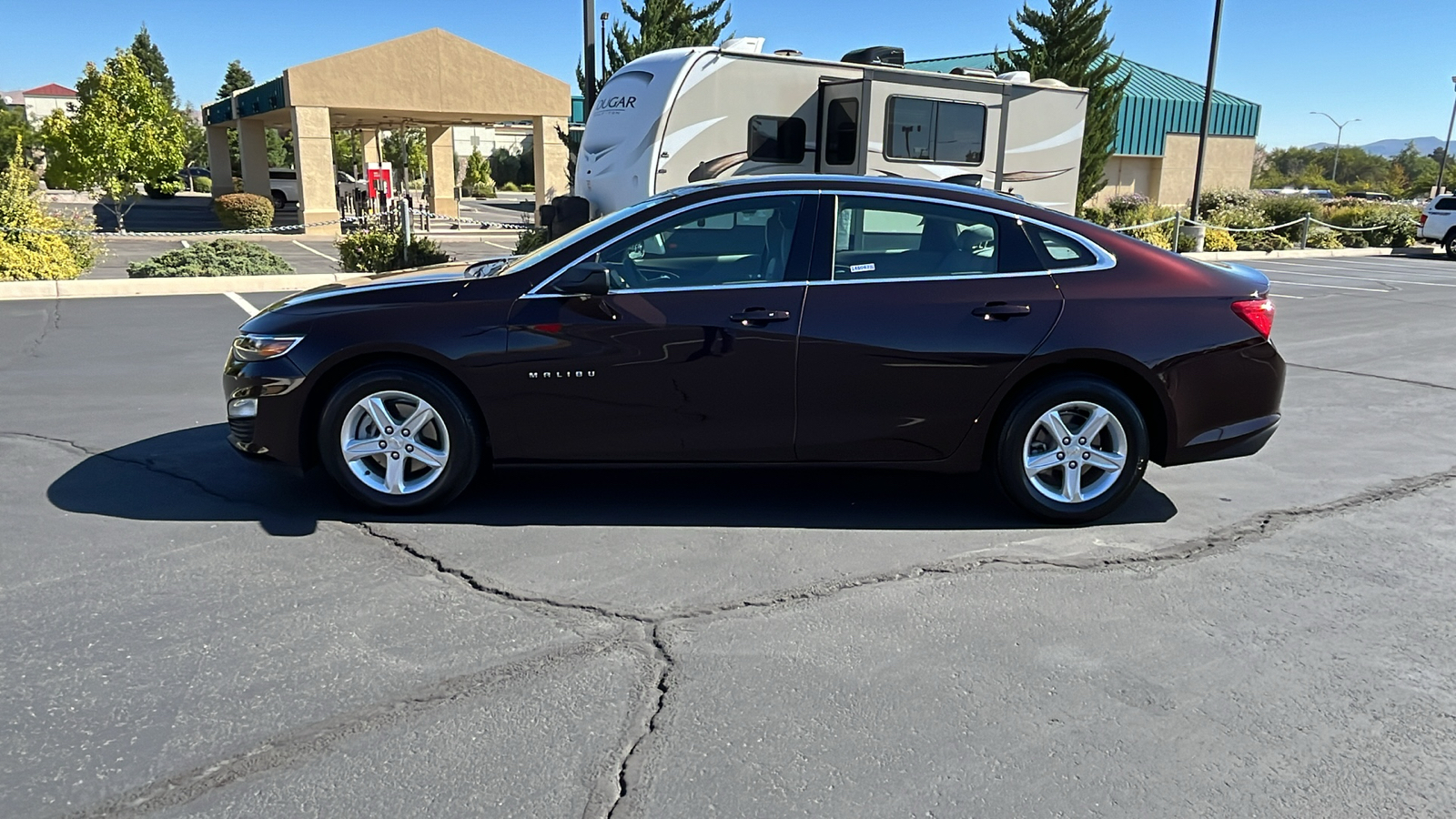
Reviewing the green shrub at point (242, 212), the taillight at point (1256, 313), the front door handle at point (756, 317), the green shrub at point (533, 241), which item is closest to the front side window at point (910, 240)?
the front door handle at point (756, 317)

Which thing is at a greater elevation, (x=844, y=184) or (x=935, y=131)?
(x=935, y=131)

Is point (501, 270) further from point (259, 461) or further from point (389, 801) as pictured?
point (389, 801)

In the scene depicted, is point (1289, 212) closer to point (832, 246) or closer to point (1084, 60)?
point (1084, 60)

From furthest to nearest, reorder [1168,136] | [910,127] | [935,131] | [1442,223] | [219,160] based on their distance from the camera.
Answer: [1168,136], [219,160], [1442,223], [935,131], [910,127]

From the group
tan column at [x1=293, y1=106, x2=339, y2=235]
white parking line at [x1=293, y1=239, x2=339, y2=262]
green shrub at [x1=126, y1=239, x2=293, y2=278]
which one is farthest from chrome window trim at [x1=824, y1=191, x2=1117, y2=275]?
tan column at [x1=293, y1=106, x2=339, y2=235]

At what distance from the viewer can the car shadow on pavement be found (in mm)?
4898

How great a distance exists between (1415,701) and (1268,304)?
213 cm

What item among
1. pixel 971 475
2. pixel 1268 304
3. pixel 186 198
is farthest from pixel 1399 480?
pixel 186 198

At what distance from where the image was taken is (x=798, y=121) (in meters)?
12.5

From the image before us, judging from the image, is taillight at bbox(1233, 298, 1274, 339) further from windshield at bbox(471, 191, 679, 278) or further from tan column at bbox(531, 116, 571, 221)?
tan column at bbox(531, 116, 571, 221)

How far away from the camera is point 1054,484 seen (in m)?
4.95

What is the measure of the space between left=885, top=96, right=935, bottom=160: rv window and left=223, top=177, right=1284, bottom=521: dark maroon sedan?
8078 mm

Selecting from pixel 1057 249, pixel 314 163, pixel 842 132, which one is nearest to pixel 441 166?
pixel 314 163

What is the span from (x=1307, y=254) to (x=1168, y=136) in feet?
66.5
